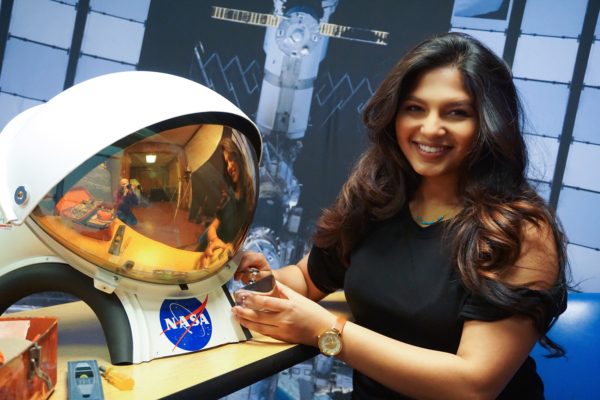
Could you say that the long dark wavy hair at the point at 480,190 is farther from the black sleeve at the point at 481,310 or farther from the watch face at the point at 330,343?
the watch face at the point at 330,343

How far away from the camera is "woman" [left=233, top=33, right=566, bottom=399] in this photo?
3.38 feet

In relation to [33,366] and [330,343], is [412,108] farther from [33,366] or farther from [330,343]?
[33,366]

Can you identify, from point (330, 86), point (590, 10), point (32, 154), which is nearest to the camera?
point (32, 154)

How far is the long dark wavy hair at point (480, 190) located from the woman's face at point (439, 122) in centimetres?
2

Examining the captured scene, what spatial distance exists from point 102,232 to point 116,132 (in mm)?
189

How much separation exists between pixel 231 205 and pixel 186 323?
24 cm

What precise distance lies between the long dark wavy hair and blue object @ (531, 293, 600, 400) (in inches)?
1.7

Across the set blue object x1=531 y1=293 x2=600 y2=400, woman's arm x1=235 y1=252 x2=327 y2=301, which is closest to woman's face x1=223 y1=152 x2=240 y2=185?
woman's arm x1=235 y1=252 x2=327 y2=301

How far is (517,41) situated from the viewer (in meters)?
2.10

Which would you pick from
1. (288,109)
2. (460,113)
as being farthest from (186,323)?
(288,109)

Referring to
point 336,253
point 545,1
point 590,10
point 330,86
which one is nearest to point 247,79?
point 330,86

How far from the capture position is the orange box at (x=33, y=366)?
2.23ft

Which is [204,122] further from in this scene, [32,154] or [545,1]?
[545,1]

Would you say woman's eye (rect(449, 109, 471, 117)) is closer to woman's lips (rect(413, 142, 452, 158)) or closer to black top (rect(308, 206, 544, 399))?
woman's lips (rect(413, 142, 452, 158))
